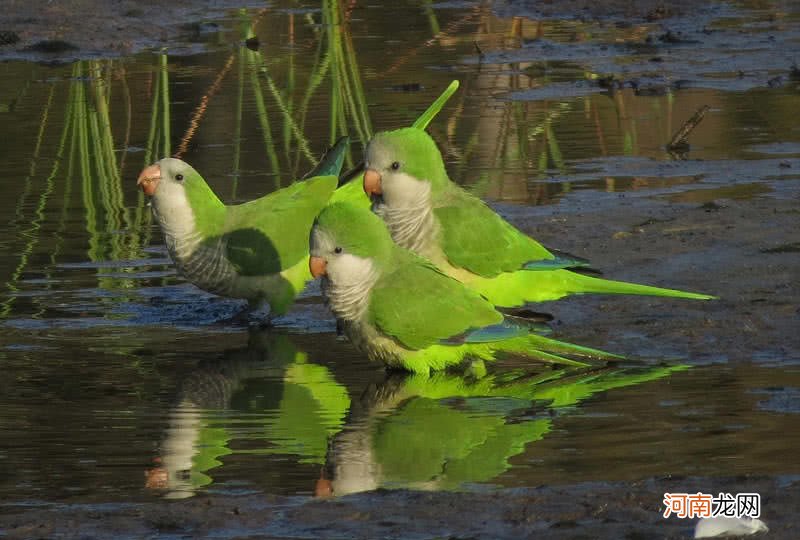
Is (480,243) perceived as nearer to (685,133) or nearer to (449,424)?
(449,424)

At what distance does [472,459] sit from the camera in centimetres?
498

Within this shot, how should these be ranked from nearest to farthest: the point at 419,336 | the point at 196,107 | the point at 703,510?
the point at 703,510
the point at 419,336
the point at 196,107

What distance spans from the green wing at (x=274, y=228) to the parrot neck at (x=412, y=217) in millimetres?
525

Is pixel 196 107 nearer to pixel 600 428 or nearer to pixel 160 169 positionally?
pixel 160 169

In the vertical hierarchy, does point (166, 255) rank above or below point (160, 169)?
below

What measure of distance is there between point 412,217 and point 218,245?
36.1 inches

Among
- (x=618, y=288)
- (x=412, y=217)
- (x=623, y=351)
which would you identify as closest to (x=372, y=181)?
(x=412, y=217)

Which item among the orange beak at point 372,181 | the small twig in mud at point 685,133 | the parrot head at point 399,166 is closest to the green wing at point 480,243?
the parrot head at point 399,166

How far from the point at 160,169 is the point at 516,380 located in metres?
2.01

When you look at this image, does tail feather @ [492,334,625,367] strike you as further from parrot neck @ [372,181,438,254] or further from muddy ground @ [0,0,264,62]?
muddy ground @ [0,0,264,62]

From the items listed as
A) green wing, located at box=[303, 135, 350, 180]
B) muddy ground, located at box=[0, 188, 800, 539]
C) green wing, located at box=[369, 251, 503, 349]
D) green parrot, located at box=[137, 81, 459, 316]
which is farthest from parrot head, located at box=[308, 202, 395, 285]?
green wing, located at box=[303, 135, 350, 180]

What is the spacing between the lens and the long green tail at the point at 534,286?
6949mm

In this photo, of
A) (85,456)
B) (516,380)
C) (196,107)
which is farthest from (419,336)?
(196,107)

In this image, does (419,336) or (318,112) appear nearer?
(419,336)
